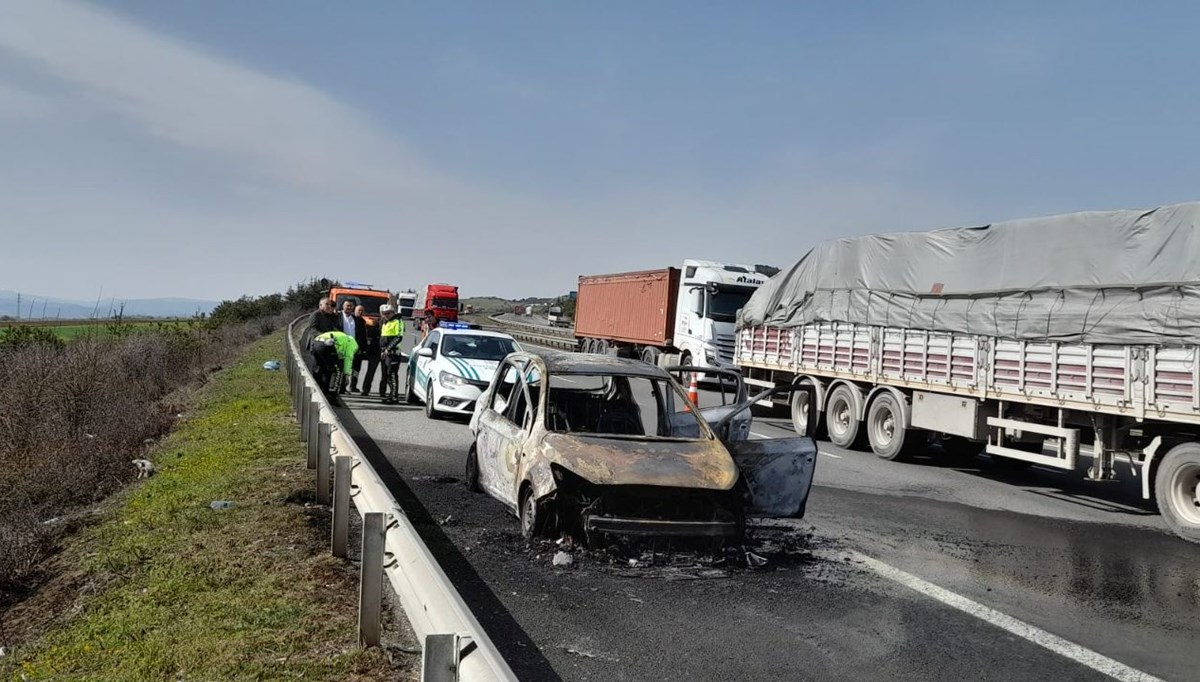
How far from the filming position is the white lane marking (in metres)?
4.82

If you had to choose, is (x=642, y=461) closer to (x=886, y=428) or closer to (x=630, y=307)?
(x=886, y=428)

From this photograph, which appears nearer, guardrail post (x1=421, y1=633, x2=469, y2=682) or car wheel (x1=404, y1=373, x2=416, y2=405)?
guardrail post (x1=421, y1=633, x2=469, y2=682)

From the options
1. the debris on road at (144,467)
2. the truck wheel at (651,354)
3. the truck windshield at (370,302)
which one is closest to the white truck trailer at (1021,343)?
the debris on road at (144,467)

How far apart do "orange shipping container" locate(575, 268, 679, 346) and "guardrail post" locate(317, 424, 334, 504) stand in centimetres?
1964

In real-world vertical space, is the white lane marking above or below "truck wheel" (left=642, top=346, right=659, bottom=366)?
below

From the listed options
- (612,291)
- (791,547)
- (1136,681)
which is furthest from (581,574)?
(612,291)

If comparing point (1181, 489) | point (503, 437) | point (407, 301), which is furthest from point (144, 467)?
point (407, 301)

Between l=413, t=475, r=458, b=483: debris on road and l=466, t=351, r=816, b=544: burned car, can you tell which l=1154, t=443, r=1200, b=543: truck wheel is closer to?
l=466, t=351, r=816, b=544: burned car

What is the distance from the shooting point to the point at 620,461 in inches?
259

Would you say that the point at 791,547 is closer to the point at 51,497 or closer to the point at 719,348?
the point at 51,497

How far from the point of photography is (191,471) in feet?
31.4

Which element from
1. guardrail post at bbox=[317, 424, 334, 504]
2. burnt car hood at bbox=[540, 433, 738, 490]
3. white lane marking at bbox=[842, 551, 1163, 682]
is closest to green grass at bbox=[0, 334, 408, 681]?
guardrail post at bbox=[317, 424, 334, 504]

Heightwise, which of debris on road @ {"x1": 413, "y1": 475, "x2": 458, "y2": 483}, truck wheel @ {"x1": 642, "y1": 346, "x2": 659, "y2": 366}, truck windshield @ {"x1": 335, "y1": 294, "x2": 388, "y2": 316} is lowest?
debris on road @ {"x1": 413, "y1": 475, "x2": 458, "y2": 483}

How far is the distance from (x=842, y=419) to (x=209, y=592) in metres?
10.9
